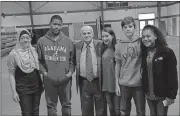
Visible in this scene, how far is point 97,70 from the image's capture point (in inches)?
84.0

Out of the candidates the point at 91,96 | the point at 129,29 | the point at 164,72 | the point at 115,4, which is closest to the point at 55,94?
the point at 91,96

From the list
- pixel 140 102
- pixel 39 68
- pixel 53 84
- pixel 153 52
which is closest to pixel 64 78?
pixel 53 84

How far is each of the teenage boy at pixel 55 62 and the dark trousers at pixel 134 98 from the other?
0.58 meters

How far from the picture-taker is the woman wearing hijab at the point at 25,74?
1.96 metres

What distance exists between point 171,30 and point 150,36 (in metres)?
1.44

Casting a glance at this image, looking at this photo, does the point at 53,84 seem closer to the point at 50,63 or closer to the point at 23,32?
the point at 50,63

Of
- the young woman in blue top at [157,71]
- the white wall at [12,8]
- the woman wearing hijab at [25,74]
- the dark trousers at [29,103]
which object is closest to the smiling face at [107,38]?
the young woman in blue top at [157,71]

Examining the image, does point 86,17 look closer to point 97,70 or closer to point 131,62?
point 97,70

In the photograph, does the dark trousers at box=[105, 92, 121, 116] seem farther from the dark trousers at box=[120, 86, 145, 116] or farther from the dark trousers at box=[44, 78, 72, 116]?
the dark trousers at box=[44, 78, 72, 116]

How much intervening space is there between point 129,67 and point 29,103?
1.04 m

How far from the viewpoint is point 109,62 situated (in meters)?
2.12

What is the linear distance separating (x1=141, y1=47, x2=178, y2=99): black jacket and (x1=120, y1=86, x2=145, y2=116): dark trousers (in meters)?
0.17

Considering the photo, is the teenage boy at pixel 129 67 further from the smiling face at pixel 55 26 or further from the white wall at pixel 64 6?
the white wall at pixel 64 6

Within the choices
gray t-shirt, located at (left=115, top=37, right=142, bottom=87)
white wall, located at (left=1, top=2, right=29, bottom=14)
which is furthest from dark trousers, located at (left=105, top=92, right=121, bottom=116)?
white wall, located at (left=1, top=2, right=29, bottom=14)
